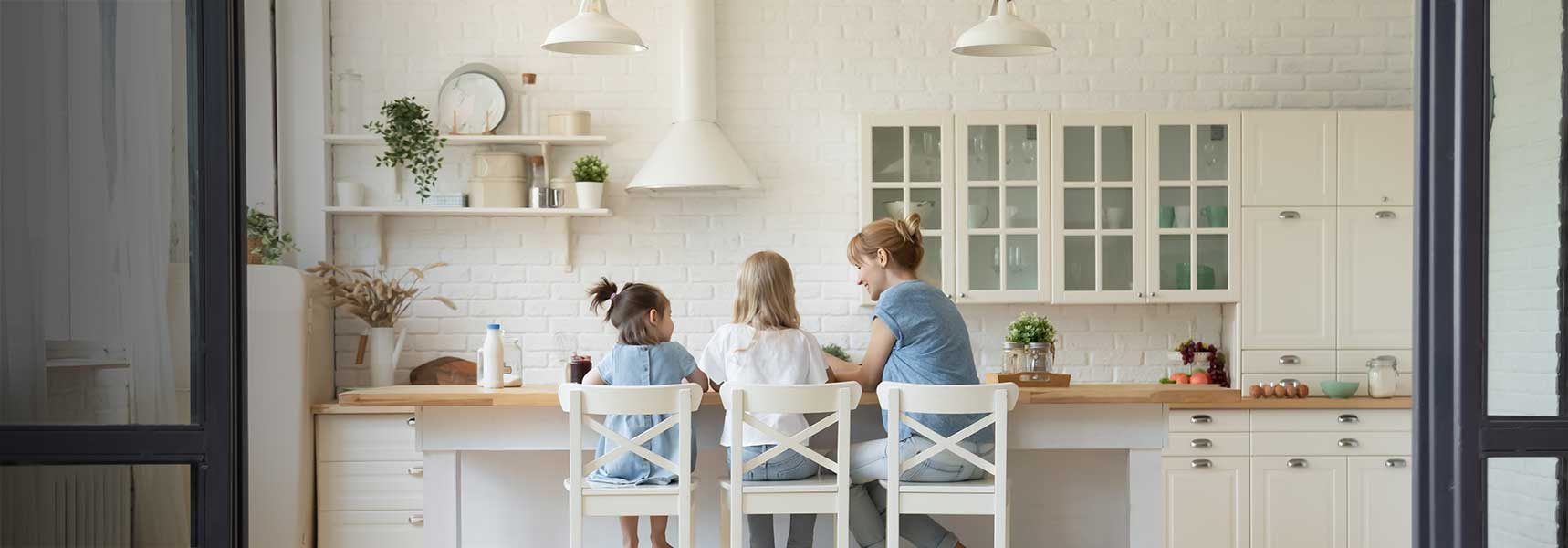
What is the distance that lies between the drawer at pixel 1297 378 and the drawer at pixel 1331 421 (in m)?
0.30

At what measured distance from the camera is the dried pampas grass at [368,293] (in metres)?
4.85

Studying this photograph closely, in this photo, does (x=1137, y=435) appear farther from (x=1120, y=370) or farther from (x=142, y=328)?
(x=142, y=328)

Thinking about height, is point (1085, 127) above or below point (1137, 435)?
above

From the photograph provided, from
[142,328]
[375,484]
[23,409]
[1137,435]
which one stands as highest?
[142,328]

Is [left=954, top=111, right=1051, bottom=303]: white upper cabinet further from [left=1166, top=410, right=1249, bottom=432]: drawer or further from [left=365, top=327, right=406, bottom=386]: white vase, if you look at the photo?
[left=365, top=327, right=406, bottom=386]: white vase

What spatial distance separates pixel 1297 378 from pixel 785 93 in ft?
7.93

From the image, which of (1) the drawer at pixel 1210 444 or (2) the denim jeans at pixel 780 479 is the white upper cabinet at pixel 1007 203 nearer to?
(1) the drawer at pixel 1210 444

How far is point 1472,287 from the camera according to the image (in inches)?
78.6

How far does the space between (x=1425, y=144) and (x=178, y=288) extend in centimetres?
209

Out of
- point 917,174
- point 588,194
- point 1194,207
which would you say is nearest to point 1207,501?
point 1194,207

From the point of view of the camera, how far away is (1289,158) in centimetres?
480

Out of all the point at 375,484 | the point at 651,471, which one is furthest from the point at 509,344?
the point at 651,471

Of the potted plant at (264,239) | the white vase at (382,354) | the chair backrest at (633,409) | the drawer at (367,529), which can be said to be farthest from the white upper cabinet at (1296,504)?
the potted plant at (264,239)

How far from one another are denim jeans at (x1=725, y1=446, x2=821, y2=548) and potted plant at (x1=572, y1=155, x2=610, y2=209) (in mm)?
1707
